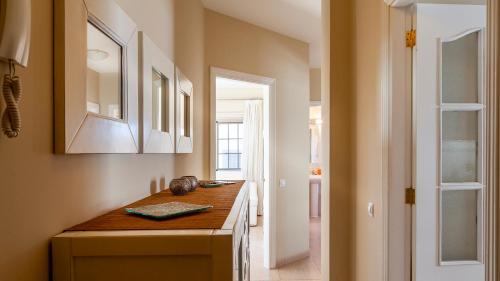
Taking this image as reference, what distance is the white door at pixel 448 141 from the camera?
1678 mm

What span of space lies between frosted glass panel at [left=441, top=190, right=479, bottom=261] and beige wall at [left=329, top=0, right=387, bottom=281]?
14.2 inches

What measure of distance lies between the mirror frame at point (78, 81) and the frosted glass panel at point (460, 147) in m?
1.66

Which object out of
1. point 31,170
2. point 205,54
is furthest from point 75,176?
point 205,54

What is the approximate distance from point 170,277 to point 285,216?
3175mm

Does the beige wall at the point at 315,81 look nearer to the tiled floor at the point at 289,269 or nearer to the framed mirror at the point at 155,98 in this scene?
the tiled floor at the point at 289,269

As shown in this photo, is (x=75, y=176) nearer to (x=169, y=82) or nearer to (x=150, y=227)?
(x=150, y=227)

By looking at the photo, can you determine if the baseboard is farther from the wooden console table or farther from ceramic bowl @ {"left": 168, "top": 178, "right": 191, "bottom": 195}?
the wooden console table

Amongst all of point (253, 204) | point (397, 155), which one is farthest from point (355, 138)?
point (253, 204)

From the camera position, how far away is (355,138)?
7.14 ft

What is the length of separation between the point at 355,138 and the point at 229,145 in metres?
4.79

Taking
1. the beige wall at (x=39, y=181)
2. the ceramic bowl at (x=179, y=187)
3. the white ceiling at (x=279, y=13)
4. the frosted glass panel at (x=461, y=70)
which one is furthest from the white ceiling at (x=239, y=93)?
the beige wall at (x=39, y=181)

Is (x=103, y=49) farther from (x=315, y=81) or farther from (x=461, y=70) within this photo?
(x=315, y=81)

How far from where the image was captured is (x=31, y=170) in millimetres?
746

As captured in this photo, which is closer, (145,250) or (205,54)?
(145,250)
